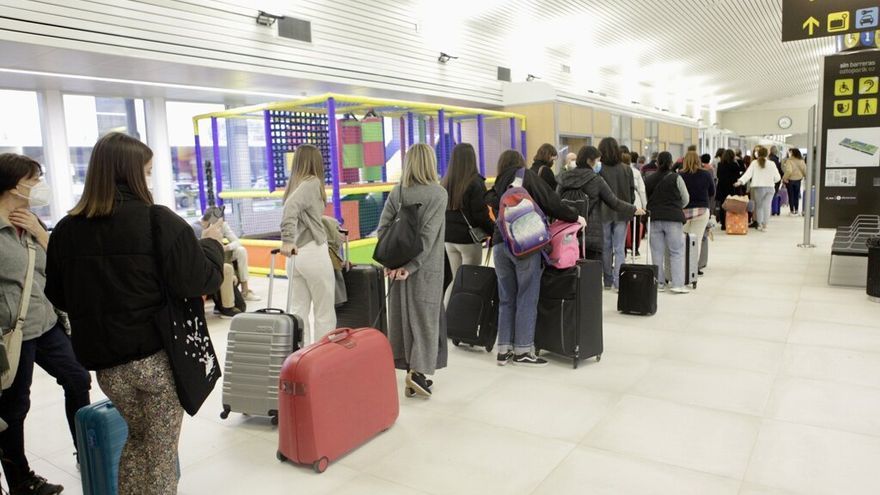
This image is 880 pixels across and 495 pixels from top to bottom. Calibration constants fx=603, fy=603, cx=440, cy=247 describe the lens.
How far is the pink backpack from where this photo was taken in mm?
4133

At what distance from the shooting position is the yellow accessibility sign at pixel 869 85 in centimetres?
680

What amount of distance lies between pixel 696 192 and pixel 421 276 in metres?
4.83

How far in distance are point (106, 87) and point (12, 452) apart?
720 centimetres

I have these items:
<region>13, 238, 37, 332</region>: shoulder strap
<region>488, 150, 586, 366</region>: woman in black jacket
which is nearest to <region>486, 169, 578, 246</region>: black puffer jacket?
<region>488, 150, 586, 366</region>: woman in black jacket

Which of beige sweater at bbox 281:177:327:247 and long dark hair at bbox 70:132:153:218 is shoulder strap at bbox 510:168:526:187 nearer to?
beige sweater at bbox 281:177:327:247

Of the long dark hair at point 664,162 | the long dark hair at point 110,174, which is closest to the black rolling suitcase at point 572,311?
the long dark hair at point 664,162

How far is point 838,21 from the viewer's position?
6.31m

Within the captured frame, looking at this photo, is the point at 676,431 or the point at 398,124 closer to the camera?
the point at 676,431

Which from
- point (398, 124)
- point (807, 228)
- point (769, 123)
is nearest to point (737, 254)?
point (807, 228)

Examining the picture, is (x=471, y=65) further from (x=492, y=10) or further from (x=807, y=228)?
(x=807, y=228)

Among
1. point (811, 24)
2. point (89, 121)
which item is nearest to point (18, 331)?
point (811, 24)

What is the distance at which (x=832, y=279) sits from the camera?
664 centimetres

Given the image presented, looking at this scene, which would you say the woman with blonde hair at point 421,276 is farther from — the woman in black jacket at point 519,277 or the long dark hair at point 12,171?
the long dark hair at point 12,171

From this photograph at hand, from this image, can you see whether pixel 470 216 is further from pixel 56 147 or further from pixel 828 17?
pixel 56 147
